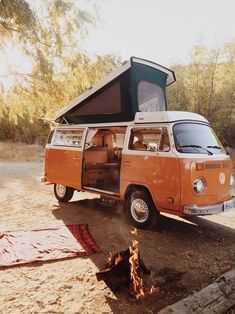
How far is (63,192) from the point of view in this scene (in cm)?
1005

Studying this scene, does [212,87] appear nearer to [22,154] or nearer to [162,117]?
[22,154]

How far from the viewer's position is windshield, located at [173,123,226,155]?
663 centimetres

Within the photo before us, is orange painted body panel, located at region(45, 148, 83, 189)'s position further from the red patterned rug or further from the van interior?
the red patterned rug

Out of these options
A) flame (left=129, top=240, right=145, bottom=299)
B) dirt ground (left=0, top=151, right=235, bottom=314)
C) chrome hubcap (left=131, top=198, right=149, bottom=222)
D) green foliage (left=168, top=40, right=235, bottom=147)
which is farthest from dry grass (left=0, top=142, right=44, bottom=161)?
flame (left=129, top=240, right=145, bottom=299)

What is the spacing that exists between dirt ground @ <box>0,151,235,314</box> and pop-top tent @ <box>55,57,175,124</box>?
8.74ft

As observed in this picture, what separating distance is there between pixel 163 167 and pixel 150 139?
971 mm

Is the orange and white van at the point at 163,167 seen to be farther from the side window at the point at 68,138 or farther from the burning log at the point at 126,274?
the burning log at the point at 126,274

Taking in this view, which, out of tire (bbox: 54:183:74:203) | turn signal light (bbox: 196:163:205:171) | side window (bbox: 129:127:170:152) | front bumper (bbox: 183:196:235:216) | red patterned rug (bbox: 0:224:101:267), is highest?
side window (bbox: 129:127:170:152)

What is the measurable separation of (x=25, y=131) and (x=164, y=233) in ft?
94.0

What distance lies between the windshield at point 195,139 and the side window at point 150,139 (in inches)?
10.1

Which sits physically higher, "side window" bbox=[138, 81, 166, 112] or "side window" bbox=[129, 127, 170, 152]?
"side window" bbox=[138, 81, 166, 112]

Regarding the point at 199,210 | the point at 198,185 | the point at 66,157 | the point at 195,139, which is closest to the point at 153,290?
the point at 199,210

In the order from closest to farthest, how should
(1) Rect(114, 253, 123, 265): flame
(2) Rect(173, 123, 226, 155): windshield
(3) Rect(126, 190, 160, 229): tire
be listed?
(1) Rect(114, 253, 123, 265): flame, (2) Rect(173, 123, 226, 155): windshield, (3) Rect(126, 190, 160, 229): tire

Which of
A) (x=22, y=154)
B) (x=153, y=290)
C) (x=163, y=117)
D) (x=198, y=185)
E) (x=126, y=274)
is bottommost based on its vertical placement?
(x=153, y=290)
